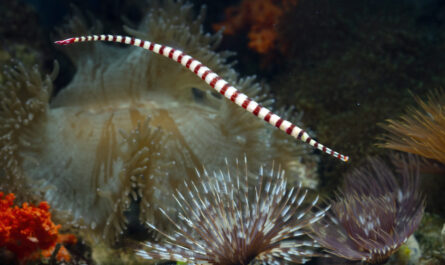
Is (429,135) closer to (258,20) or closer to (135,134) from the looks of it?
(135,134)

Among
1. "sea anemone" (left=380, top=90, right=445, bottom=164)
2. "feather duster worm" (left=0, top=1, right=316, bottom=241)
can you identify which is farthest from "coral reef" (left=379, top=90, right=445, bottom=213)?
"feather duster worm" (left=0, top=1, right=316, bottom=241)

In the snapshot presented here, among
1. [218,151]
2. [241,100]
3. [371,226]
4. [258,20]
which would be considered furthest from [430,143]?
[258,20]

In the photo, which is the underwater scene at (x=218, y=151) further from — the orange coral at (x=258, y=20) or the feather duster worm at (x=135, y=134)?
the orange coral at (x=258, y=20)

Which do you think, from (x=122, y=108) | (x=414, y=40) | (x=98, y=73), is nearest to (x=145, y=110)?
(x=122, y=108)

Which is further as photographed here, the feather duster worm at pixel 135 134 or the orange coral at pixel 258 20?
the orange coral at pixel 258 20

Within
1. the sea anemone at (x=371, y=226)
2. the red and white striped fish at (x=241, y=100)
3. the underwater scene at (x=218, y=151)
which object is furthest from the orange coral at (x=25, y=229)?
the sea anemone at (x=371, y=226)
